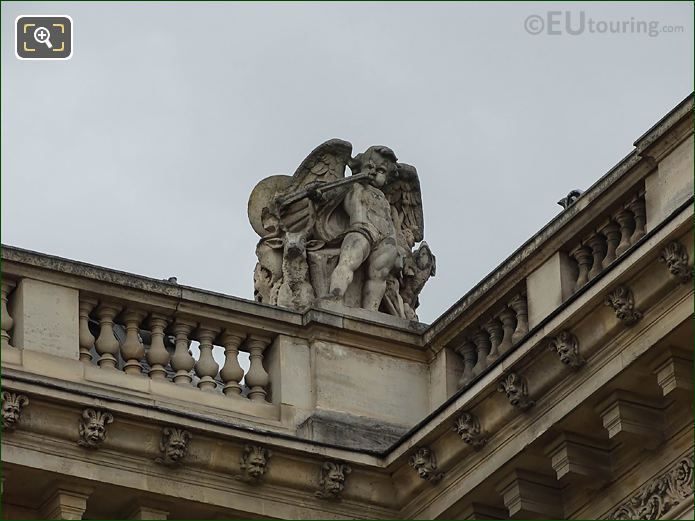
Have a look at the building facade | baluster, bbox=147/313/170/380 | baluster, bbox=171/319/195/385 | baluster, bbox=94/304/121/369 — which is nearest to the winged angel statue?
the building facade

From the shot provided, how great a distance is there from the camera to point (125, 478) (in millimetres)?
21922

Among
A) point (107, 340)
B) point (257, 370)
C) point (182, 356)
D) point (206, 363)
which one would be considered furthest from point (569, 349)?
point (107, 340)

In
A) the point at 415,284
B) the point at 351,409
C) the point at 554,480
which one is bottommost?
the point at 554,480

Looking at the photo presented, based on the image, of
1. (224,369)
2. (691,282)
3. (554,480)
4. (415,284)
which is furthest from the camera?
(415,284)

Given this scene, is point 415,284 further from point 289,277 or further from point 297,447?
point 297,447

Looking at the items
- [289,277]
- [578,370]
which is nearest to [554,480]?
[578,370]

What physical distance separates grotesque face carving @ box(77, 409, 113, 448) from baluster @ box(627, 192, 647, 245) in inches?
159

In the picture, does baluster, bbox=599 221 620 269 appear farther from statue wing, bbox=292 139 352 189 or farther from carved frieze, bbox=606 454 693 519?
statue wing, bbox=292 139 352 189

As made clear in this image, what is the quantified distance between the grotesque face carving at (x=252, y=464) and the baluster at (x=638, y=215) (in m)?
3.17

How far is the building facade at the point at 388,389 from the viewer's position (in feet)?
68.8

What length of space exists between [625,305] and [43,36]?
6.03 metres

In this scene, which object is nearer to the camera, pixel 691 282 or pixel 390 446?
pixel 691 282

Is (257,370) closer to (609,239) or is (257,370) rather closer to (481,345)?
(481,345)

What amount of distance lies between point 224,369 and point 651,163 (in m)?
3.95
